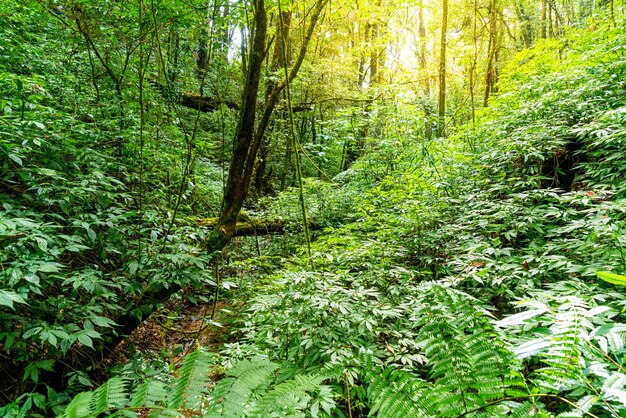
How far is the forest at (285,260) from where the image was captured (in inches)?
50.1

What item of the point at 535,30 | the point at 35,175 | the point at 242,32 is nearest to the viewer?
the point at 35,175

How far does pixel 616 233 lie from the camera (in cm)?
217

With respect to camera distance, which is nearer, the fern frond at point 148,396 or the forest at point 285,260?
the fern frond at point 148,396

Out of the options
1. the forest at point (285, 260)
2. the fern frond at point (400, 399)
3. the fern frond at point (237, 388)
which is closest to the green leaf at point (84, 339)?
the forest at point (285, 260)

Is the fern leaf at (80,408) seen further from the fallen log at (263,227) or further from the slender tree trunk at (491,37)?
the slender tree trunk at (491,37)

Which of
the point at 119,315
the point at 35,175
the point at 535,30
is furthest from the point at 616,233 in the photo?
the point at 535,30

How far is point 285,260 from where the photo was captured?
13.1 ft

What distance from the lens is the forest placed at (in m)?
1.27

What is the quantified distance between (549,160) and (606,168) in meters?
0.77

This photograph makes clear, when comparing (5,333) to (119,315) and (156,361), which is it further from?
(156,361)

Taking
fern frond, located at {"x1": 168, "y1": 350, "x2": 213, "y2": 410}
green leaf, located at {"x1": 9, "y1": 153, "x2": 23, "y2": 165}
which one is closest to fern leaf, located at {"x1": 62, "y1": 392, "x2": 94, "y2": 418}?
fern frond, located at {"x1": 168, "y1": 350, "x2": 213, "y2": 410}

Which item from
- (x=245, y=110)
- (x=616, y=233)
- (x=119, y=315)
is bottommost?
(x=119, y=315)

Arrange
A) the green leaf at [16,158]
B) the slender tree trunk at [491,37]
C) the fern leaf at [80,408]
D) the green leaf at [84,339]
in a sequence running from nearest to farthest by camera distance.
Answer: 1. the fern leaf at [80,408]
2. the green leaf at [84,339]
3. the green leaf at [16,158]
4. the slender tree trunk at [491,37]

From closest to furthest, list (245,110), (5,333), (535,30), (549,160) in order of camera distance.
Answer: (5,333)
(245,110)
(549,160)
(535,30)
